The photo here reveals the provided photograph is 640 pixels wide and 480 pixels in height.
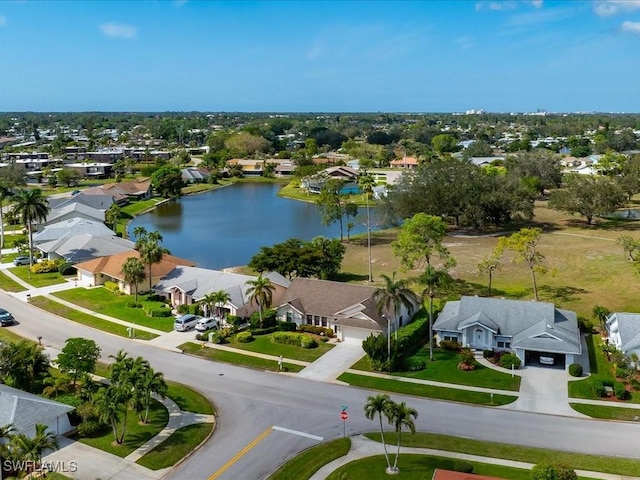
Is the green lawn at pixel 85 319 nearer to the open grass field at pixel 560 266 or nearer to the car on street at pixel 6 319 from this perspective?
the car on street at pixel 6 319

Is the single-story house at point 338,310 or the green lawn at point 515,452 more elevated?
the single-story house at point 338,310

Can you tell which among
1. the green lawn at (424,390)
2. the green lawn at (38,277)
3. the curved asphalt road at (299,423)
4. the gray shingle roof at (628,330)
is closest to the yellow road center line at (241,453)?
the curved asphalt road at (299,423)

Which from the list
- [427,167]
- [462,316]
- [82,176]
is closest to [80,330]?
[462,316]

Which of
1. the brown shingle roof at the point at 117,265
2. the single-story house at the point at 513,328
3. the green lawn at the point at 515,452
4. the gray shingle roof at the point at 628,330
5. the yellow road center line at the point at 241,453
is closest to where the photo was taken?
the yellow road center line at the point at 241,453

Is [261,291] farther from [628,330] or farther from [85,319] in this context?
[628,330]

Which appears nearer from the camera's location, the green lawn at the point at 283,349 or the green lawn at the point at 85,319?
the green lawn at the point at 283,349

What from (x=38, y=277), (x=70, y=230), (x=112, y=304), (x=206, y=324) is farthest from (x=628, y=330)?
(x=70, y=230)
